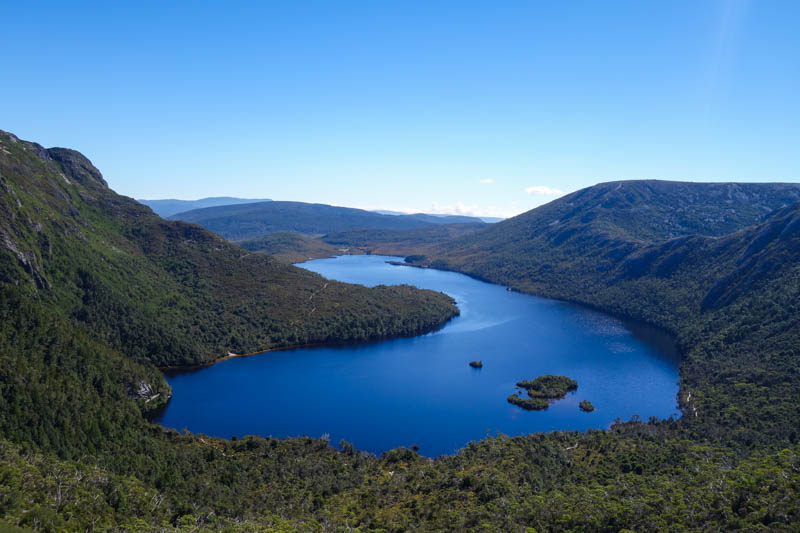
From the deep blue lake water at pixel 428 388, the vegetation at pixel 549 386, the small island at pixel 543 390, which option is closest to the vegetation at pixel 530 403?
the small island at pixel 543 390

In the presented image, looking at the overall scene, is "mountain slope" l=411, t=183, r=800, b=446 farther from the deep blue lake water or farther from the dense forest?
the deep blue lake water

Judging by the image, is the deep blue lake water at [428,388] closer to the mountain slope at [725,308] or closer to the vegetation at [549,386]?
the vegetation at [549,386]

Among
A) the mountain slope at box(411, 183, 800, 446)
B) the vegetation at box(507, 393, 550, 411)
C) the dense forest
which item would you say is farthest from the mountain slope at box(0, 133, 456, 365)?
the mountain slope at box(411, 183, 800, 446)

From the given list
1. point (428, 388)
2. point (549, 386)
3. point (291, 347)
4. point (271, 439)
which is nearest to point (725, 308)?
point (549, 386)

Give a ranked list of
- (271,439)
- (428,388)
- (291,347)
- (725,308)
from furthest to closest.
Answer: (725,308)
(291,347)
(428,388)
(271,439)

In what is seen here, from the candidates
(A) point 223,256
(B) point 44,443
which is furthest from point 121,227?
(B) point 44,443

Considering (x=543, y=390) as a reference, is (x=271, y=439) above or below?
below

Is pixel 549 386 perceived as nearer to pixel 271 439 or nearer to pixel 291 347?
pixel 271 439

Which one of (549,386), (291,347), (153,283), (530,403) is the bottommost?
(530,403)
